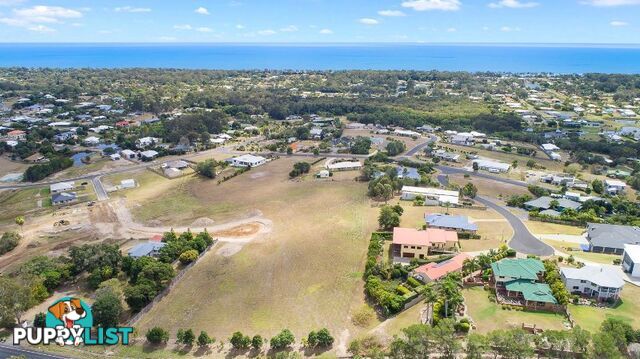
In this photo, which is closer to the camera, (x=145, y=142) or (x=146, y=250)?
(x=146, y=250)

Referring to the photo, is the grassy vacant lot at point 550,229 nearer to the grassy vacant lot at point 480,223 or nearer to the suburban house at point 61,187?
the grassy vacant lot at point 480,223

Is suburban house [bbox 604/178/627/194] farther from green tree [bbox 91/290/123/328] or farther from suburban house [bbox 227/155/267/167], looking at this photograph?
green tree [bbox 91/290/123/328]

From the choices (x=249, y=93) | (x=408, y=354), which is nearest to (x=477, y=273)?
(x=408, y=354)

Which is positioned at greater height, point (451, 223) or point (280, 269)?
point (451, 223)

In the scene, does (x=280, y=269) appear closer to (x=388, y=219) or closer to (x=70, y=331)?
(x=388, y=219)

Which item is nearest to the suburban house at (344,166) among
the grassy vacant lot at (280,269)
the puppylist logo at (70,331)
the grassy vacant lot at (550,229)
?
the grassy vacant lot at (280,269)

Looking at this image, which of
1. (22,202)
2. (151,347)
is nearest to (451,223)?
(151,347)
